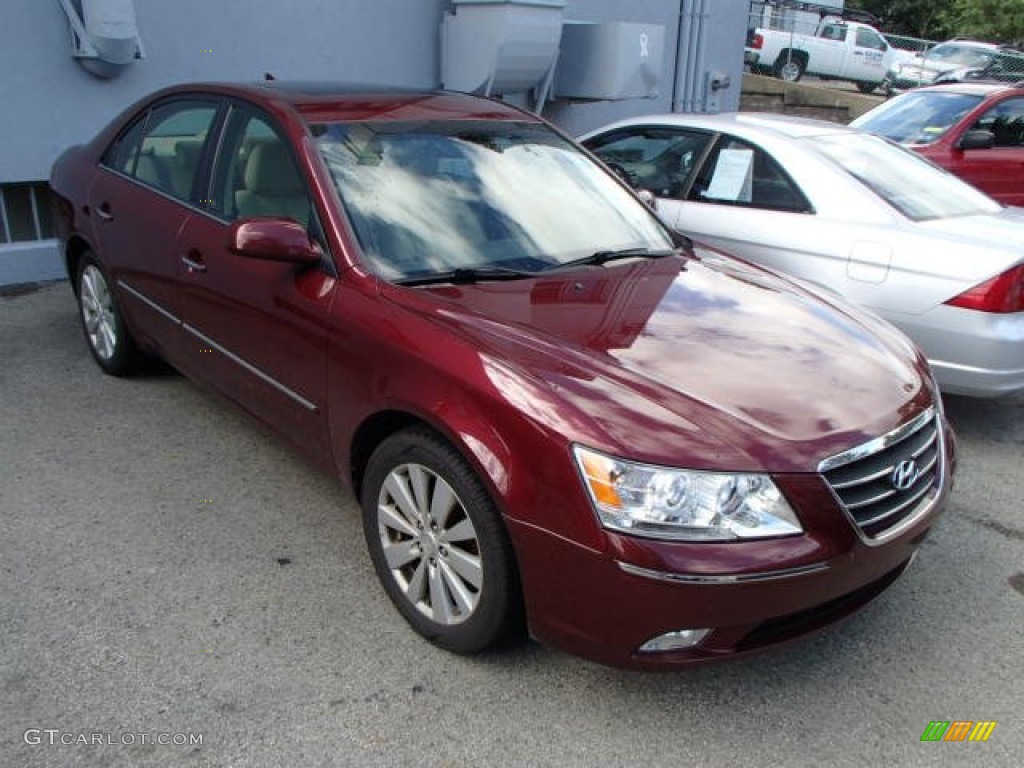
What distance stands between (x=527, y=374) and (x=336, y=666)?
104 cm

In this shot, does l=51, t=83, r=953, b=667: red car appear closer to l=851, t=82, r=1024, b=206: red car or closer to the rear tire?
l=851, t=82, r=1024, b=206: red car

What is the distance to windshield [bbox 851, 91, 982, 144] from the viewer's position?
8414 millimetres

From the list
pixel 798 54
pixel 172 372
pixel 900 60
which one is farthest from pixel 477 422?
pixel 900 60

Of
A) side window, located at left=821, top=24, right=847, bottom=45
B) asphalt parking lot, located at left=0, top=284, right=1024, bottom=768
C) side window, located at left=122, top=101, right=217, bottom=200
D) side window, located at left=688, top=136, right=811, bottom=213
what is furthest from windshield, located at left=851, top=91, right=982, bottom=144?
side window, located at left=821, top=24, right=847, bottom=45

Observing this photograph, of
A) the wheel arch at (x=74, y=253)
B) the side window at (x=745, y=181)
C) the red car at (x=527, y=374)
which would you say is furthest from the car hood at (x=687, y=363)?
the wheel arch at (x=74, y=253)

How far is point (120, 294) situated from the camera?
4.45m

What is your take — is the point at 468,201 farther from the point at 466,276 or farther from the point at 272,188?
the point at 272,188

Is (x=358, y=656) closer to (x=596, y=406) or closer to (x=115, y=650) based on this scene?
(x=115, y=650)

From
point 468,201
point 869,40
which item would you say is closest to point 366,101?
point 468,201

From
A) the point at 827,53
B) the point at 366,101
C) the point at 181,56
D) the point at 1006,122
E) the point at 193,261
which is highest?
the point at 366,101

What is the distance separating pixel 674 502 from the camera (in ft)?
7.56

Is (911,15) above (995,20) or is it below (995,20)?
below

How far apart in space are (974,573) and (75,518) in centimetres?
333

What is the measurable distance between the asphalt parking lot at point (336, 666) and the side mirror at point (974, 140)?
5.50m
